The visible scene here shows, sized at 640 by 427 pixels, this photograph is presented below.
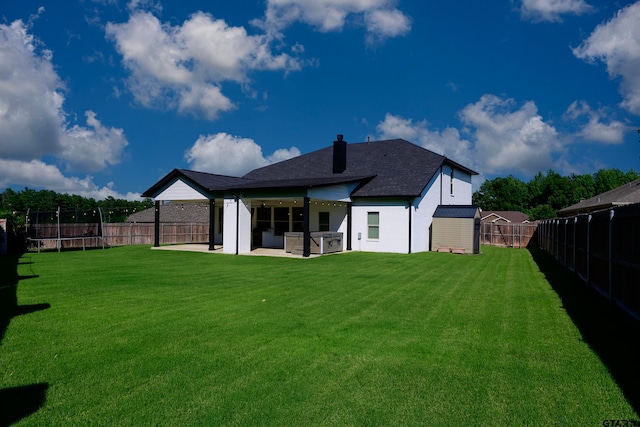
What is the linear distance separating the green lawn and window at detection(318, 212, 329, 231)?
12919mm

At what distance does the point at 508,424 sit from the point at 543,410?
46 cm

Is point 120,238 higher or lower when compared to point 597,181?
lower

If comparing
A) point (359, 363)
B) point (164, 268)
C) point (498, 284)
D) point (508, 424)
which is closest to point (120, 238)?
point (164, 268)

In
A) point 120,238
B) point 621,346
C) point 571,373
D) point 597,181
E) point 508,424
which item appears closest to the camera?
point 508,424

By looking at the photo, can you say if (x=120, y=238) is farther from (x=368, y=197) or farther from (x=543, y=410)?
(x=543, y=410)

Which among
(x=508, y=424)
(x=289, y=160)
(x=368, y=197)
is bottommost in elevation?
(x=508, y=424)

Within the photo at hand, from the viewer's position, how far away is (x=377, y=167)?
24391 millimetres

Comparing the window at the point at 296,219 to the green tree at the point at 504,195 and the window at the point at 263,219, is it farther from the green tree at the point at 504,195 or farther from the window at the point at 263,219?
the green tree at the point at 504,195

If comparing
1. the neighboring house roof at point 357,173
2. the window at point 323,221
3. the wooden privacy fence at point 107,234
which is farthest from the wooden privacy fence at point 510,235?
the wooden privacy fence at point 107,234

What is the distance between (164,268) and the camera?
44.9 ft

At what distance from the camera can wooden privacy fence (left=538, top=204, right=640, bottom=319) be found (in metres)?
5.87

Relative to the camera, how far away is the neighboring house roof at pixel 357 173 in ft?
68.1

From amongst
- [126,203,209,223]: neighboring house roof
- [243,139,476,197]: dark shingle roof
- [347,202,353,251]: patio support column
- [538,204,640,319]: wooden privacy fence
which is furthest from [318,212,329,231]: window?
[126,203,209,223]: neighboring house roof

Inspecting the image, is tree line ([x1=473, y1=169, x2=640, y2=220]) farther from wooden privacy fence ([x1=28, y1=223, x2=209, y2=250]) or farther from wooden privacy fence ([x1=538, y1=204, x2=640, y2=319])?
wooden privacy fence ([x1=538, y1=204, x2=640, y2=319])
